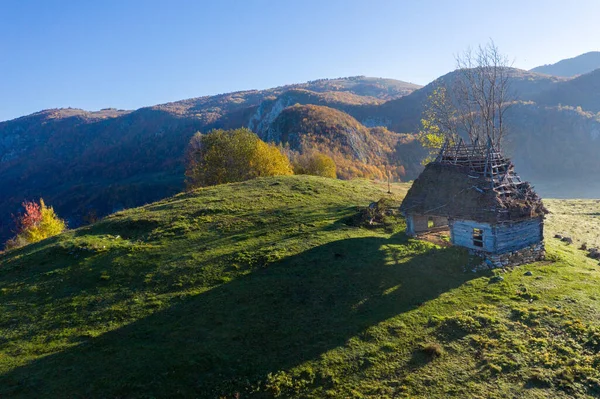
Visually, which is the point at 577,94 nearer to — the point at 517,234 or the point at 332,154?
the point at 332,154

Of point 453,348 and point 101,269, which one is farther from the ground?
point 101,269

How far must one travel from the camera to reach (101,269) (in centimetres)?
2372

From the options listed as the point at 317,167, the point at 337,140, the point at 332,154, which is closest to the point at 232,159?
the point at 317,167

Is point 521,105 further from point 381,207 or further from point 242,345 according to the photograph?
point 242,345

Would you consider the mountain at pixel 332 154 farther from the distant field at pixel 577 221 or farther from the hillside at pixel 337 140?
the distant field at pixel 577 221

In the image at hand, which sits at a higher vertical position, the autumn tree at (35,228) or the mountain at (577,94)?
→ the mountain at (577,94)

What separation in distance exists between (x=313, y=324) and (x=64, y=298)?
14.8 metres

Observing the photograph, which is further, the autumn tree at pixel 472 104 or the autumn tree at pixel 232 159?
the autumn tree at pixel 232 159

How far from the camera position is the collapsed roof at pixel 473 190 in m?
Result: 23.5

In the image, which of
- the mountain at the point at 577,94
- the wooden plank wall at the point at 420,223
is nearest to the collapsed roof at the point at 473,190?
the wooden plank wall at the point at 420,223

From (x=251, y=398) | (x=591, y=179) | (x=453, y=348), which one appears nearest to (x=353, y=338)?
(x=453, y=348)

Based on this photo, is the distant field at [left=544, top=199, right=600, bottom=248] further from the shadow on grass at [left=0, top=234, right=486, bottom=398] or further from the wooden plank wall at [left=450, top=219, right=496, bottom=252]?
the shadow on grass at [left=0, top=234, right=486, bottom=398]

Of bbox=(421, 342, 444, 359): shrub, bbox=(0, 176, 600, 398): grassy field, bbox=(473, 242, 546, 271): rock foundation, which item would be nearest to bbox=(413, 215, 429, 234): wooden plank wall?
bbox=(0, 176, 600, 398): grassy field

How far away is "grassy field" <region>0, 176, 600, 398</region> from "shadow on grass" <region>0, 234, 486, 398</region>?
8cm
